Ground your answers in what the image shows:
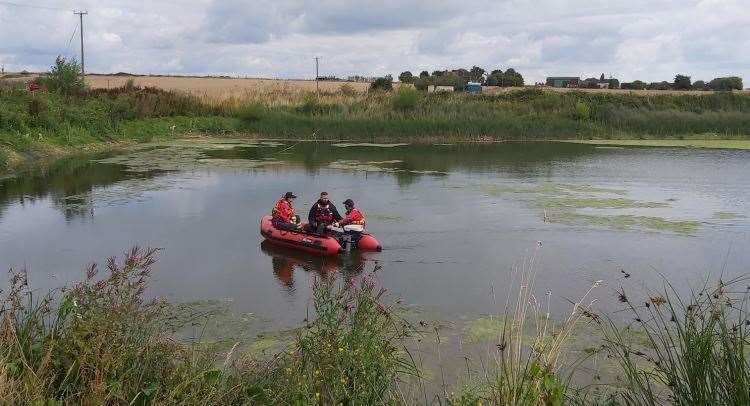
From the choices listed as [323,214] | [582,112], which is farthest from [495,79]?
[323,214]

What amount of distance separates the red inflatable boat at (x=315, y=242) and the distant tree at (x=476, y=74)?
53895 mm

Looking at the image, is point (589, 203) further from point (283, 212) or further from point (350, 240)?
point (283, 212)

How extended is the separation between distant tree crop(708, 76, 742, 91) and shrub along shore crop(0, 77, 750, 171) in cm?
2088

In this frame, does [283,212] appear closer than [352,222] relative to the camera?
Result: No

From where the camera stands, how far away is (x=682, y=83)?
58844 mm

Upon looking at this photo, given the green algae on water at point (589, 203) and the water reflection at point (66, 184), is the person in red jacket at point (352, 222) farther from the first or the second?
the water reflection at point (66, 184)

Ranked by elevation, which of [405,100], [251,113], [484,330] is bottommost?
[484,330]

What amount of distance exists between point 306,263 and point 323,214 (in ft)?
3.93

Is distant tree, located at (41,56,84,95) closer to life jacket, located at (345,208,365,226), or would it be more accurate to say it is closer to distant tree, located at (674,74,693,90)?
life jacket, located at (345,208,365,226)

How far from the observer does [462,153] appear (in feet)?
84.2

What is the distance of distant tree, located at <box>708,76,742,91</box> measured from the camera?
2202 inches

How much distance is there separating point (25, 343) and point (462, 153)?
2237 cm

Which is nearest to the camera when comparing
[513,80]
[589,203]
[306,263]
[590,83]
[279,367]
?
[279,367]

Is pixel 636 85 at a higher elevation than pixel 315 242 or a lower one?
higher
